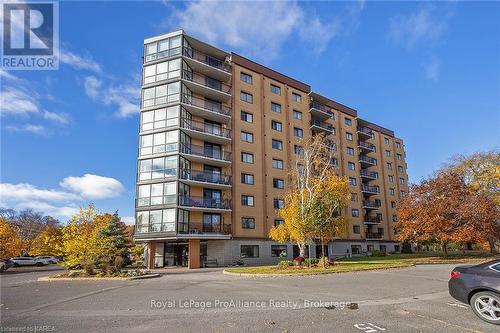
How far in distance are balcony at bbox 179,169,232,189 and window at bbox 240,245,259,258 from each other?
740cm

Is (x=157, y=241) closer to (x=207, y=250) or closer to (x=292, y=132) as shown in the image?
(x=207, y=250)

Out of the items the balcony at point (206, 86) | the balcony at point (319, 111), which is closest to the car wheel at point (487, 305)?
the balcony at point (206, 86)

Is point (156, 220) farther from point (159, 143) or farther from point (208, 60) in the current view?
point (208, 60)

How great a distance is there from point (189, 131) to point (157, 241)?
12569 mm

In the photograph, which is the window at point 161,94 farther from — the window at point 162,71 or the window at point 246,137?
the window at point 246,137

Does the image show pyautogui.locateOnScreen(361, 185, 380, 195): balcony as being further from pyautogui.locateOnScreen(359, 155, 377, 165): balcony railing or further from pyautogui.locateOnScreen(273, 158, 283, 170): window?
pyautogui.locateOnScreen(273, 158, 283, 170): window

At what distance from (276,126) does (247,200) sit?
11.7 meters

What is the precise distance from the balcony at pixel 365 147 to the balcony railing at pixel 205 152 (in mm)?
30059

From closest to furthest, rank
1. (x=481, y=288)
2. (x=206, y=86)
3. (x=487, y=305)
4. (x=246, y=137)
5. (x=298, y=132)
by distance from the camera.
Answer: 1. (x=487, y=305)
2. (x=481, y=288)
3. (x=206, y=86)
4. (x=246, y=137)
5. (x=298, y=132)

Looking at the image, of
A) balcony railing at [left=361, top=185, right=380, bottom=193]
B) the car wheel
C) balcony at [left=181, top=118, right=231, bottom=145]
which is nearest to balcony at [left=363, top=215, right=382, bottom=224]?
balcony railing at [left=361, top=185, right=380, bottom=193]

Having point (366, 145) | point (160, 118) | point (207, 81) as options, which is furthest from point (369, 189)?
point (160, 118)

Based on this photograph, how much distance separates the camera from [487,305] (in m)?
7.40

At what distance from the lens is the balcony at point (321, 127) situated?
162 ft

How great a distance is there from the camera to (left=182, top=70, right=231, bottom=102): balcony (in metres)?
37.8
